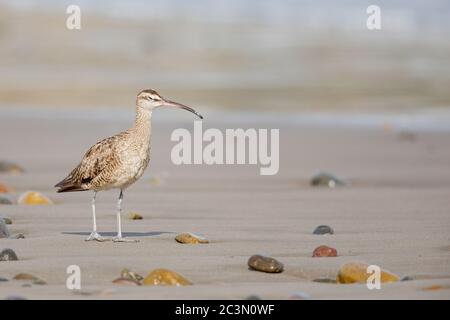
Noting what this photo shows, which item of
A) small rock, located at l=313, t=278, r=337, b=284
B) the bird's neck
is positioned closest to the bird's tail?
the bird's neck

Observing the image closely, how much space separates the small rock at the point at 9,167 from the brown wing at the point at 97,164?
12.4 feet

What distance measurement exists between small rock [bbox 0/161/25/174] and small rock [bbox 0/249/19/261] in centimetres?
523

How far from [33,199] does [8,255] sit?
110 inches

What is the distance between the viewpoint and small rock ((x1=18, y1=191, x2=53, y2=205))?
10.1m

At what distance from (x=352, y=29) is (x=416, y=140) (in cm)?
1823

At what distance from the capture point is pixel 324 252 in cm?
774

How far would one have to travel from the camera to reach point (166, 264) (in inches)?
291

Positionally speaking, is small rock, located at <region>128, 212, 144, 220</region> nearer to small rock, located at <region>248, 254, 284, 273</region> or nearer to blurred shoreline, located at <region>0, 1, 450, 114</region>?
small rock, located at <region>248, 254, 284, 273</region>

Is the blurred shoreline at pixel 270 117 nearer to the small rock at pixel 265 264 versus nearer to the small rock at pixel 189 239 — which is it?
the small rock at pixel 189 239

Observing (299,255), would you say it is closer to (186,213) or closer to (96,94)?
(186,213)

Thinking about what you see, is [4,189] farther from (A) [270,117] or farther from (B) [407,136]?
(A) [270,117]

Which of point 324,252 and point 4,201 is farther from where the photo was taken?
point 4,201

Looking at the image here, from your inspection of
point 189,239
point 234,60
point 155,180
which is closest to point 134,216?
point 189,239
